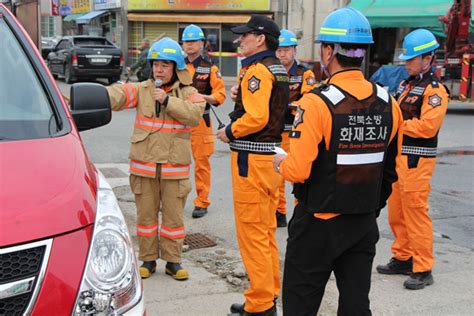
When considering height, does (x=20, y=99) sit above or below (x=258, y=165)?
above

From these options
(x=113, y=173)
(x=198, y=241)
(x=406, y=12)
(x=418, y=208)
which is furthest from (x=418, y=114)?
(x=406, y=12)

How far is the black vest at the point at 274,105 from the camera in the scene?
4113mm

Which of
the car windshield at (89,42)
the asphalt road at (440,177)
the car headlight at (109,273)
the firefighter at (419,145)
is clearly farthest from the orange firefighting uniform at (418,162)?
the car windshield at (89,42)

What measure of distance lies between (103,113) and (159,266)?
2087mm

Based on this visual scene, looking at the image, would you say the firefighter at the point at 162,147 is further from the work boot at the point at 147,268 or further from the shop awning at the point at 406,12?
the shop awning at the point at 406,12

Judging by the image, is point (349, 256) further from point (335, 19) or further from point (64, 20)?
point (64, 20)

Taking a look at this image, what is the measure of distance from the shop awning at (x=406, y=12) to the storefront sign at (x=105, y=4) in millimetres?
13317

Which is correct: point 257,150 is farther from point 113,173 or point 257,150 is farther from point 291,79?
point 113,173

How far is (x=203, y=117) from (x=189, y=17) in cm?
2245

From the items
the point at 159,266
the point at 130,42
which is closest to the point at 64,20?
the point at 130,42

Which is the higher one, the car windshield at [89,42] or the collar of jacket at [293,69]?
the collar of jacket at [293,69]

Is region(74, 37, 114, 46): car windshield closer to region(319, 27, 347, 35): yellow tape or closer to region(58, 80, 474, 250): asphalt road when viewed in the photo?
region(58, 80, 474, 250): asphalt road

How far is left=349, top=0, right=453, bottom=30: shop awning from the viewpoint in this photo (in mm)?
22062

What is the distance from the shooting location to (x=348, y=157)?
303cm
